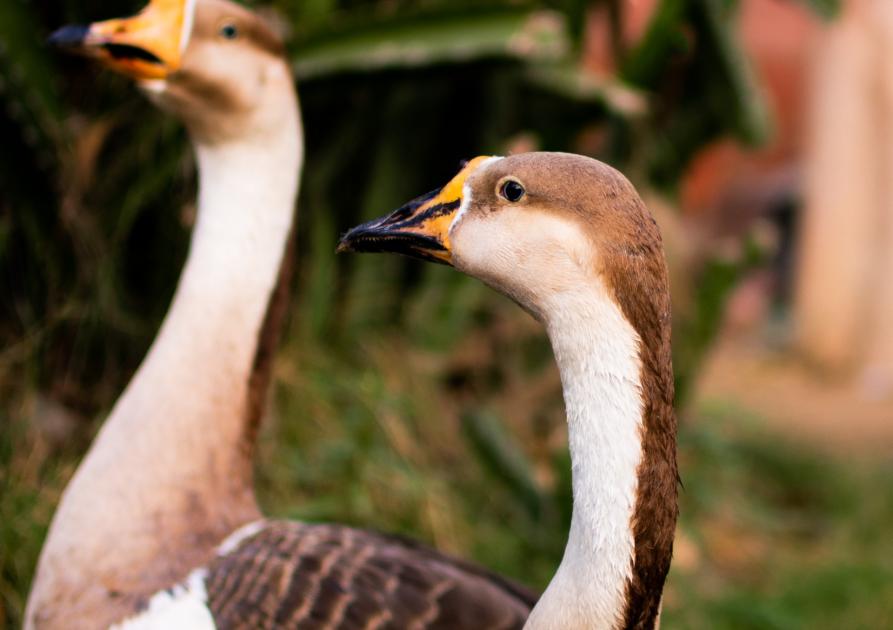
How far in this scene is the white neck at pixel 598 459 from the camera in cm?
128

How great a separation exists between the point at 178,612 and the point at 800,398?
17.7ft

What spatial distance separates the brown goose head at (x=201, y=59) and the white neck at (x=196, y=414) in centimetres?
5

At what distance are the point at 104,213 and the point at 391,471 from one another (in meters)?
1.12

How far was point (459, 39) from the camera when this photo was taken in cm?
297

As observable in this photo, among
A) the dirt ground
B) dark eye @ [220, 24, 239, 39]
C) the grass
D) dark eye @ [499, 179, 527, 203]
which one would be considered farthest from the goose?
the dirt ground

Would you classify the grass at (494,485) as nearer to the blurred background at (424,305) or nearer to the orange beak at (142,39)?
the blurred background at (424,305)

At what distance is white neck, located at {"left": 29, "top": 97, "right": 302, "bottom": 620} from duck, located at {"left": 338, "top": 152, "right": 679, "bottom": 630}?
0.82 meters

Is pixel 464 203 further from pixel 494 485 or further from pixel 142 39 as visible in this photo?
pixel 494 485

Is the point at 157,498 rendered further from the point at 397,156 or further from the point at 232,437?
the point at 397,156

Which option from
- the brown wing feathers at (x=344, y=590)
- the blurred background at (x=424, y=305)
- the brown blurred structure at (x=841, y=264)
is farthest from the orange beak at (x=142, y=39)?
the brown blurred structure at (x=841, y=264)

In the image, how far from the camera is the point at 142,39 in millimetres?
2117

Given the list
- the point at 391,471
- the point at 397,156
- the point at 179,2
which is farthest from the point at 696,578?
the point at 179,2

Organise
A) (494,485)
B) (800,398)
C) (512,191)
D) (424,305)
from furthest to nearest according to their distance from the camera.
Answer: (800,398), (424,305), (494,485), (512,191)

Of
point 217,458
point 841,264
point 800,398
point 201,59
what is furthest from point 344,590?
point 841,264
